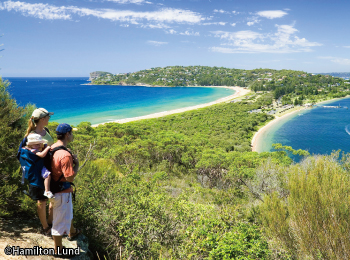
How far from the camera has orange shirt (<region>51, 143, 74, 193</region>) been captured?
301 cm

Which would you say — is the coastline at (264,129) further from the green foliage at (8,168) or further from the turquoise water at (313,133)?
the green foliage at (8,168)

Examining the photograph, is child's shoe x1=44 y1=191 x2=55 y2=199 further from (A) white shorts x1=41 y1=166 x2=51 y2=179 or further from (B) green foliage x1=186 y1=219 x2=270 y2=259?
(B) green foliage x1=186 y1=219 x2=270 y2=259

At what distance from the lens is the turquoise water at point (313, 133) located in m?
35.0

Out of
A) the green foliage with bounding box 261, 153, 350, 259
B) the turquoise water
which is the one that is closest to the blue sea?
the turquoise water

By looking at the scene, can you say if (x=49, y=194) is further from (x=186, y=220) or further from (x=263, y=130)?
(x=263, y=130)

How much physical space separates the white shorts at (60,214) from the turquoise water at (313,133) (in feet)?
107

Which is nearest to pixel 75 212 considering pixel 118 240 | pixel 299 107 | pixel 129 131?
pixel 118 240

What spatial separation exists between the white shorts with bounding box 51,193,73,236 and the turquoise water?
3266 cm

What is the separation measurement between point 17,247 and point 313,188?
5.75 metres

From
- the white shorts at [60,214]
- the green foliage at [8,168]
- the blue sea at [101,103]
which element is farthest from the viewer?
the blue sea at [101,103]

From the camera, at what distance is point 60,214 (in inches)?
128

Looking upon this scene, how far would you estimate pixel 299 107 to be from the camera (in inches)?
2847

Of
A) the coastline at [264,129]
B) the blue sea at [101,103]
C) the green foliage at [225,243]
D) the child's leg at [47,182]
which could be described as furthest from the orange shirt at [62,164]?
the blue sea at [101,103]

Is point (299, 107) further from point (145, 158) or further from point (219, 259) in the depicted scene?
point (219, 259)
